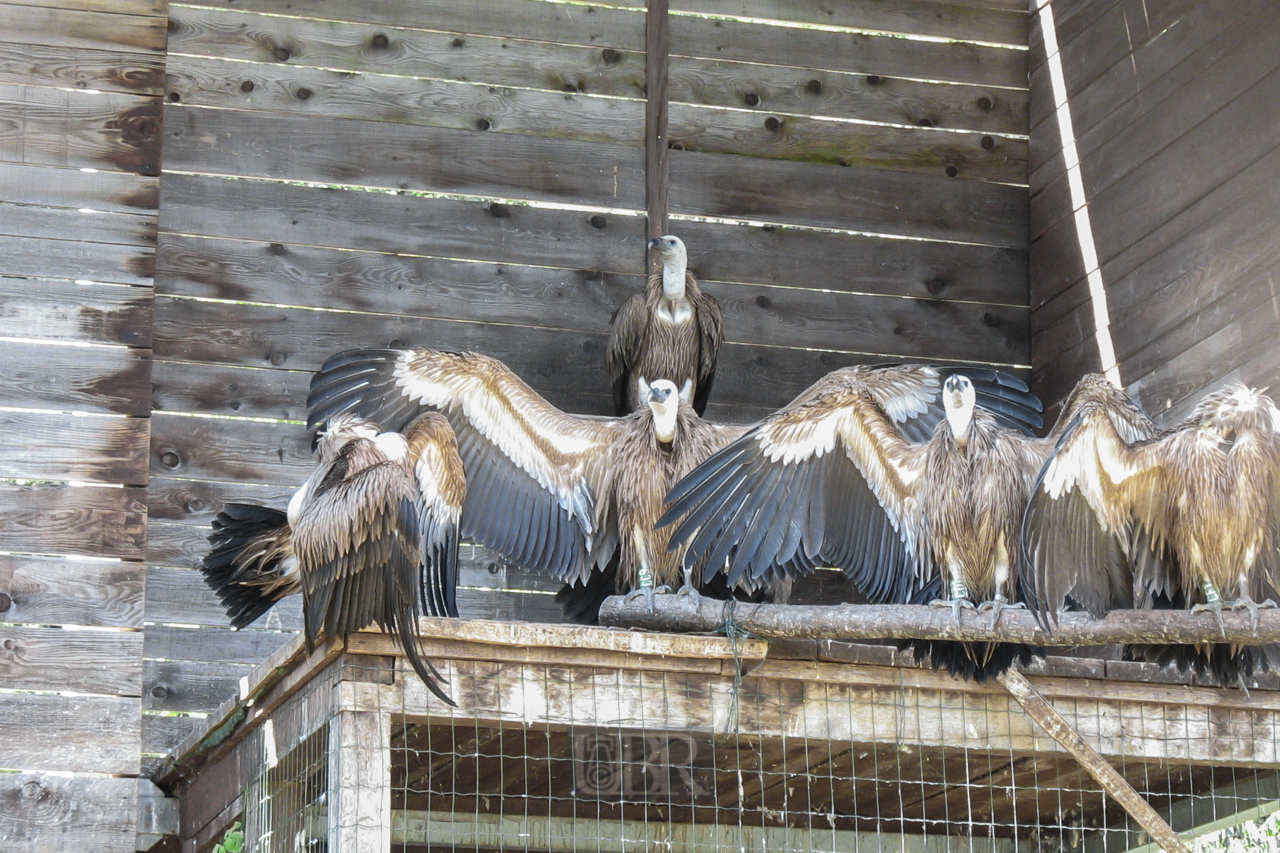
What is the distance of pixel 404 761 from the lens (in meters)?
5.22

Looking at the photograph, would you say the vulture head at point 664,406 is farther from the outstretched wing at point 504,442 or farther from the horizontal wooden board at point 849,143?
the horizontal wooden board at point 849,143

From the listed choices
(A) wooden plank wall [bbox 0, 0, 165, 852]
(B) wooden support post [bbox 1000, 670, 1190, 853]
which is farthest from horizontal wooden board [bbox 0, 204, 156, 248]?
(B) wooden support post [bbox 1000, 670, 1190, 853]

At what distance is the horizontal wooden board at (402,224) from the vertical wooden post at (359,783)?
237cm

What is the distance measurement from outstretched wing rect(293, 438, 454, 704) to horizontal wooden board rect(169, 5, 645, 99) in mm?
2240

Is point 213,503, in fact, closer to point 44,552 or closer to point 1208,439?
point 44,552

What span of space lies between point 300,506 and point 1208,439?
7.60ft

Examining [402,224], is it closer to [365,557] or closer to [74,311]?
[74,311]

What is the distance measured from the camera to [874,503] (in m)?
5.36

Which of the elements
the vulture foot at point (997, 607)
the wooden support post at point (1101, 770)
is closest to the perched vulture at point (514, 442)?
the vulture foot at point (997, 607)

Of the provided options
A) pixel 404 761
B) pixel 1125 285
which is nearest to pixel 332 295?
pixel 404 761

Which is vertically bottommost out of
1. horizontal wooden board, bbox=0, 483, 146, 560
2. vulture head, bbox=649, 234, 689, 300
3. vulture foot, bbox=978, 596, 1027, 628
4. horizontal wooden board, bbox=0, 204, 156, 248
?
vulture foot, bbox=978, 596, 1027, 628

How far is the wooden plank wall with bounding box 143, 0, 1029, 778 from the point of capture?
20.0 feet

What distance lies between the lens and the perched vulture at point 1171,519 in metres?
4.72

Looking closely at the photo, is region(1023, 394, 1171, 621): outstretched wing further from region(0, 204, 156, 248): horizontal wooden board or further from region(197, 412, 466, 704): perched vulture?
region(0, 204, 156, 248): horizontal wooden board
